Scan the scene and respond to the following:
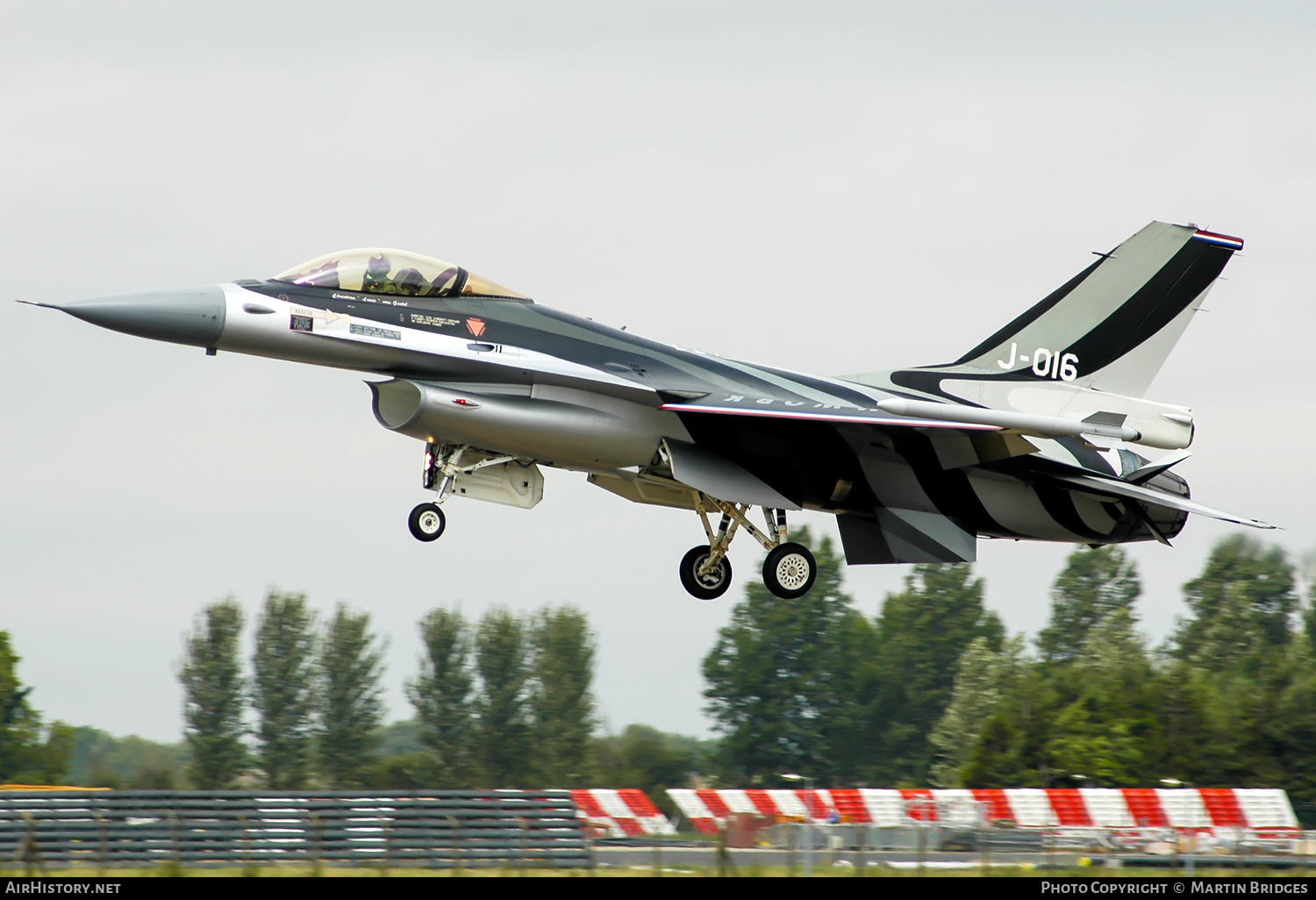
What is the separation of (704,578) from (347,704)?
25847mm

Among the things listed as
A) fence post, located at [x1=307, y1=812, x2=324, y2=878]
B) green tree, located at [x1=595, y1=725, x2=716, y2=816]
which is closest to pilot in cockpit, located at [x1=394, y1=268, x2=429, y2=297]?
fence post, located at [x1=307, y1=812, x2=324, y2=878]

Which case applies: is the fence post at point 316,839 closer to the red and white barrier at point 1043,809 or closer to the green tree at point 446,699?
the red and white barrier at point 1043,809

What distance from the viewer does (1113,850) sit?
70.2 feet

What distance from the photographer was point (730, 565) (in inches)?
853

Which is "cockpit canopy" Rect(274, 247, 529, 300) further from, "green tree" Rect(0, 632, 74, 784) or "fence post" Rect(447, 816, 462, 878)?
"green tree" Rect(0, 632, 74, 784)

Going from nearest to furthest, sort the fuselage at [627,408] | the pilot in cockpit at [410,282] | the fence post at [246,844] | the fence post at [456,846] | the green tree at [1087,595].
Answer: the fence post at [246,844] → the fence post at [456,846] → the fuselage at [627,408] → the pilot in cockpit at [410,282] → the green tree at [1087,595]

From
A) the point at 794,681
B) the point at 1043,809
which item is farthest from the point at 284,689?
the point at 1043,809

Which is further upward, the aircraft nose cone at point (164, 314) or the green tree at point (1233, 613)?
the aircraft nose cone at point (164, 314)

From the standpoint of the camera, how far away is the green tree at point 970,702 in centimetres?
4878

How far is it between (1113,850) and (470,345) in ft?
37.5

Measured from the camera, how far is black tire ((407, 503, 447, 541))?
60.6ft

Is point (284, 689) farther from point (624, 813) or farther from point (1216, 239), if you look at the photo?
point (1216, 239)

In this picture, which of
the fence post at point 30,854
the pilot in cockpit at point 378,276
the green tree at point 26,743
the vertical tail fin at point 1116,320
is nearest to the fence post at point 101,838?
the fence post at point 30,854

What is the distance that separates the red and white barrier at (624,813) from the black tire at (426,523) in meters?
7.27
